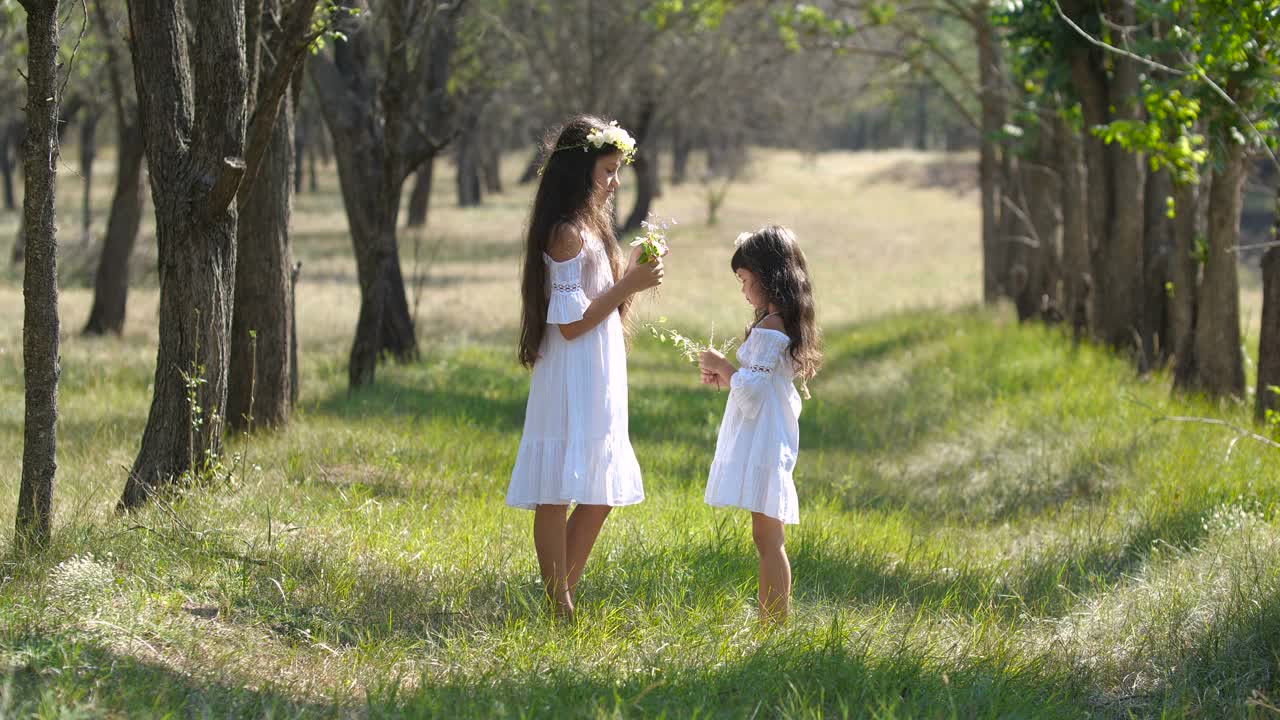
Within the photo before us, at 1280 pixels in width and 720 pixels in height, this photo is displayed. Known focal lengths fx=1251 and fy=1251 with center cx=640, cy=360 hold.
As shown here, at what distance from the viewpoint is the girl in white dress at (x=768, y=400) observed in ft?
15.8

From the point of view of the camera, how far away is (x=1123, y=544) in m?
6.56

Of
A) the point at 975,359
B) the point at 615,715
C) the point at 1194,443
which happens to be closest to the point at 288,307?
the point at 615,715

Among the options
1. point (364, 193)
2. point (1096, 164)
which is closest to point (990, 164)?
point (1096, 164)

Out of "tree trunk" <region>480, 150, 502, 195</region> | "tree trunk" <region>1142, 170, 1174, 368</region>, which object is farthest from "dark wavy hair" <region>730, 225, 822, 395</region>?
"tree trunk" <region>480, 150, 502, 195</region>

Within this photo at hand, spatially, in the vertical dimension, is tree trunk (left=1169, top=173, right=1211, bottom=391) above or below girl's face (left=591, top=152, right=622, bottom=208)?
below

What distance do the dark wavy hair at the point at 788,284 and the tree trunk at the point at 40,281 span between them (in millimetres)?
2701

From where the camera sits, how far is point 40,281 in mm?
4969

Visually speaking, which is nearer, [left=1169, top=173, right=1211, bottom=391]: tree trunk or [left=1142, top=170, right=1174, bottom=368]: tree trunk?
[left=1169, top=173, right=1211, bottom=391]: tree trunk

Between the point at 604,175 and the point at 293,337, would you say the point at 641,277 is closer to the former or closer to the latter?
the point at 604,175

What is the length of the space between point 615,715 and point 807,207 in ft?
160

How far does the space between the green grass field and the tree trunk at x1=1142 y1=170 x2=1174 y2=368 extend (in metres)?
0.50

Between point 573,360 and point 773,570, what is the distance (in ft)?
3.67

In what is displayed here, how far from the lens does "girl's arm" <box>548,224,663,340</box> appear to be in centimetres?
466

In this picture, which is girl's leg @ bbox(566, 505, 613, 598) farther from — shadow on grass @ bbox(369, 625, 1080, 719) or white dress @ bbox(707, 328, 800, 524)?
shadow on grass @ bbox(369, 625, 1080, 719)
